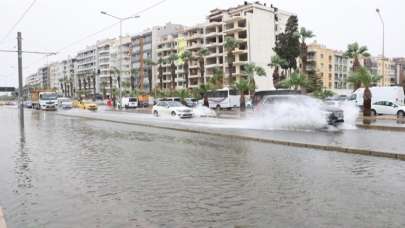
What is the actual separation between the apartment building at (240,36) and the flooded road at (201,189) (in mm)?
80133

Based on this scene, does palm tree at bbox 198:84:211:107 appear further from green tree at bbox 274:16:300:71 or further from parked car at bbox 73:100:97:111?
green tree at bbox 274:16:300:71

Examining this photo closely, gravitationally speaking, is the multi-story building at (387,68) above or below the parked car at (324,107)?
above

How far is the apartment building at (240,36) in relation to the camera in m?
95.9

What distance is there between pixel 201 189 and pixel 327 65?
109 meters

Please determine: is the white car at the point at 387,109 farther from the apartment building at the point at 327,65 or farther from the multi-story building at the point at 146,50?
the multi-story building at the point at 146,50

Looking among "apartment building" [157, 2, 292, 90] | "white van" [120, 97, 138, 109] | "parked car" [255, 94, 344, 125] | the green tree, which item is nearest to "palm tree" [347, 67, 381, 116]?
"parked car" [255, 94, 344, 125]

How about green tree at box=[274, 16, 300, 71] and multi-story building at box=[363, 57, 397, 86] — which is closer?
green tree at box=[274, 16, 300, 71]

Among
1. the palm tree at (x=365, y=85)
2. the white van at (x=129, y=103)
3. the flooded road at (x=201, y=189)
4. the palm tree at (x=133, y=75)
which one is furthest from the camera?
the palm tree at (x=133, y=75)

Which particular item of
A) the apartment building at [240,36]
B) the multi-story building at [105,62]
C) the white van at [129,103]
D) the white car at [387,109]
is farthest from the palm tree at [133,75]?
the white car at [387,109]

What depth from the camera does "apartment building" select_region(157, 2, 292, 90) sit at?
315ft

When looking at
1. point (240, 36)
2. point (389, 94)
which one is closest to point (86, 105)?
point (240, 36)

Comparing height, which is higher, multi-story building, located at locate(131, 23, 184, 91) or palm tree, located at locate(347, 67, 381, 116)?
multi-story building, located at locate(131, 23, 184, 91)

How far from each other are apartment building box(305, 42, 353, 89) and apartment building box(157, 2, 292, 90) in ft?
34.2

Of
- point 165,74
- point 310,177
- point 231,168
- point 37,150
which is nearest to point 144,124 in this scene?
point 37,150
